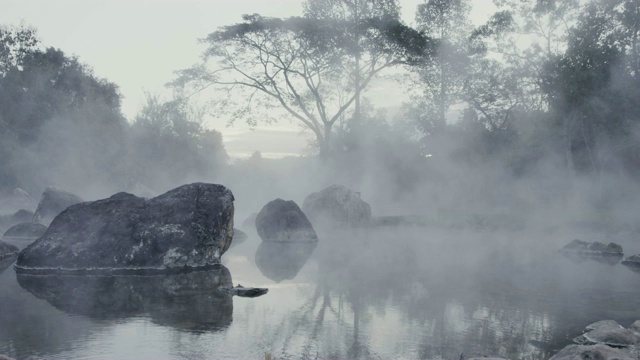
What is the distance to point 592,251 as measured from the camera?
23391 mm

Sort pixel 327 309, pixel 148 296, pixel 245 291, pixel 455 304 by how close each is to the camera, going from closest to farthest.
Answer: pixel 327 309
pixel 455 304
pixel 148 296
pixel 245 291

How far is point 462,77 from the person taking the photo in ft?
150

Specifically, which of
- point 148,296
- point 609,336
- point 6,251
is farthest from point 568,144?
point 148,296

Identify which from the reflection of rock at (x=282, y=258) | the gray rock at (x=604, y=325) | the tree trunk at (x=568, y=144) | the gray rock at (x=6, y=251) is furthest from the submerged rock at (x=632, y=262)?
the gray rock at (x=6, y=251)

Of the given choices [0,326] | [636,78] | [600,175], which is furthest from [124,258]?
[636,78]

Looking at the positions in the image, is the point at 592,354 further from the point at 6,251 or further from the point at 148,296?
the point at 6,251

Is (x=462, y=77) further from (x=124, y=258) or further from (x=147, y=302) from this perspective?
(x=147, y=302)

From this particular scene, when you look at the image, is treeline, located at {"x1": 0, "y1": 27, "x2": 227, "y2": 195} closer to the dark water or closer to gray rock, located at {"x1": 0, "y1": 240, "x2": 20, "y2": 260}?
gray rock, located at {"x1": 0, "y1": 240, "x2": 20, "y2": 260}

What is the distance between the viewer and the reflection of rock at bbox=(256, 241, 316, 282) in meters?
17.3

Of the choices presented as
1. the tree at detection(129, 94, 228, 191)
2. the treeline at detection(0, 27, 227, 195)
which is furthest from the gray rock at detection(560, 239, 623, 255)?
the tree at detection(129, 94, 228, 191)

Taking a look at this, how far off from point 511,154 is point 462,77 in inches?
289

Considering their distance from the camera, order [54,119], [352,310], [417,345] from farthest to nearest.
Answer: [54,119], [352,310], [417,345]

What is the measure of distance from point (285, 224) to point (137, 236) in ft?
30.2

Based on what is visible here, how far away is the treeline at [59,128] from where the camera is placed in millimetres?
44531
